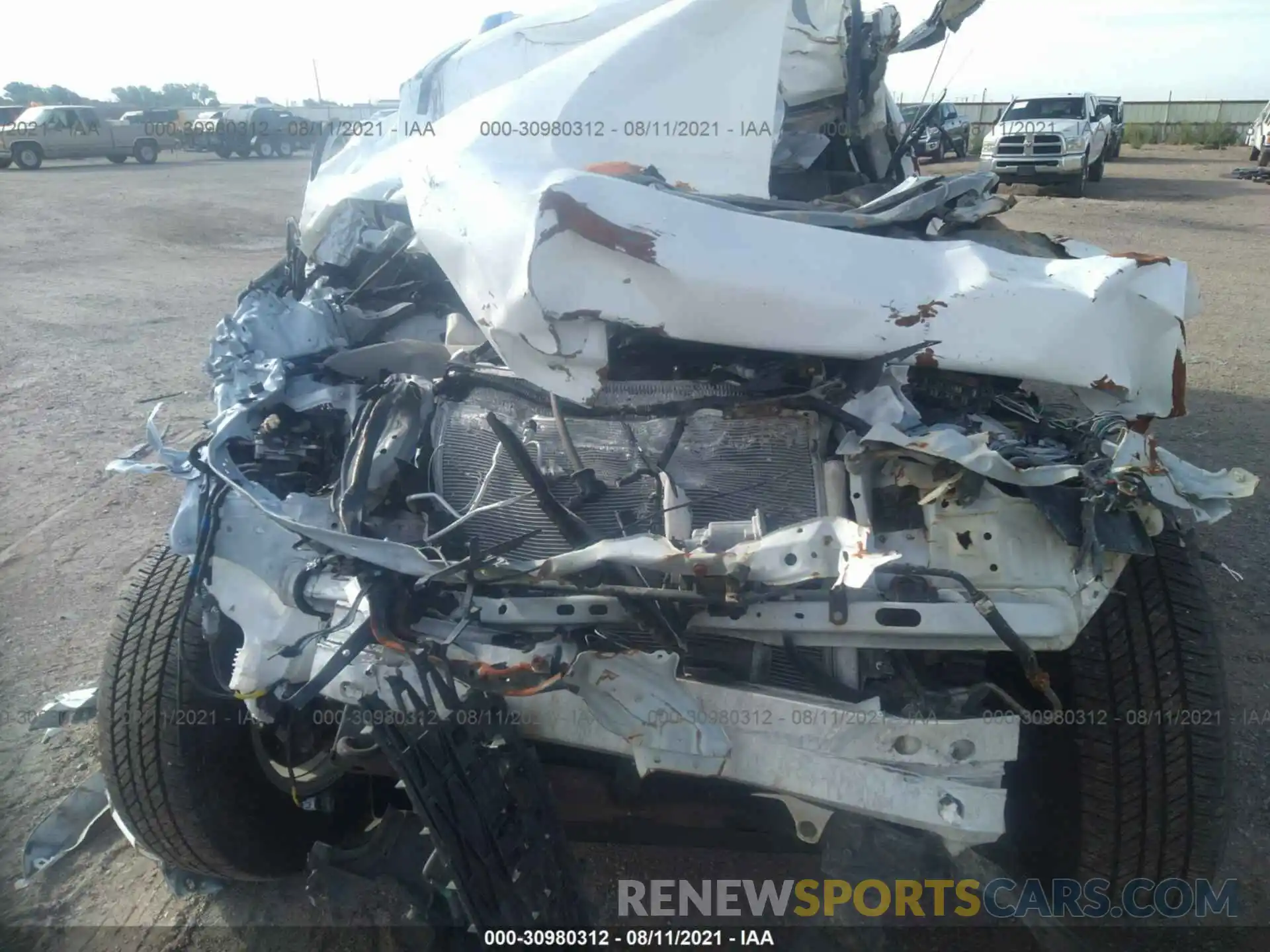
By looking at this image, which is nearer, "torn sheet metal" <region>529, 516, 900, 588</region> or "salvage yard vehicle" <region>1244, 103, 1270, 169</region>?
"torn sheet metal" <region>529, 516, 900, 588</region>

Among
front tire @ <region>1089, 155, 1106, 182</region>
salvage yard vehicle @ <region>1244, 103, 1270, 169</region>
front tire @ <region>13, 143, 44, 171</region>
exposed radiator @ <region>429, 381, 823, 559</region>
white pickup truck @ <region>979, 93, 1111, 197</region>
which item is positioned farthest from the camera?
front tire @ <region>13, 143, 44, 171</region>

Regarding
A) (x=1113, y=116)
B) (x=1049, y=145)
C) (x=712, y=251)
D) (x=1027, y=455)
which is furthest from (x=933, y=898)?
(x=1113, y=116)

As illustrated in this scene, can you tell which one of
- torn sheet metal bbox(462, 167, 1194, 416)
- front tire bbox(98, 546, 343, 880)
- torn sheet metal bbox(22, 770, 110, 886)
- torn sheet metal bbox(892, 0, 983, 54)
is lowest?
torn sheet metal bbox(22, 770, 110, 886)

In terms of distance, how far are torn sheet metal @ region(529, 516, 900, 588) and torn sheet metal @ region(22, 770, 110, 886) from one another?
1575 millimetres

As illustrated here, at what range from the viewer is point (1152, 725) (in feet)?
5.82

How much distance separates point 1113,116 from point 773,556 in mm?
20165

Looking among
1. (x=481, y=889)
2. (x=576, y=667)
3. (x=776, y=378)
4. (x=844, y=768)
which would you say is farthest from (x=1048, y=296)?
(x=481, y=889)

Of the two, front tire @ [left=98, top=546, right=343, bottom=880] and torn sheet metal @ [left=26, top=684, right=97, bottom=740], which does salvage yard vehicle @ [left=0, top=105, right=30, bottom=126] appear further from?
front tire @ [left=98, top=546, right=343, bottom=880]

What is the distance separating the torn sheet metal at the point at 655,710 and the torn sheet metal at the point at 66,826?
55.6 inches

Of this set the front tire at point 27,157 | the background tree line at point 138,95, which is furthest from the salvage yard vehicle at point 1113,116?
the background tree line at point 138,95

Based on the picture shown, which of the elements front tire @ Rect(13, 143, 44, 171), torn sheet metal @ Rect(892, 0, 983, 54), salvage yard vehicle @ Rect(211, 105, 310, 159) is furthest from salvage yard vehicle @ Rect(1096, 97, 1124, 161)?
front tire @ Rect(13, 143, 44, 171)

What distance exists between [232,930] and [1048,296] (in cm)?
229

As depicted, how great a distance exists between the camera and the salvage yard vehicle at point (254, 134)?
76.1 ft

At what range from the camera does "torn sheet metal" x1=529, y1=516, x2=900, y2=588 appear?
146cm
